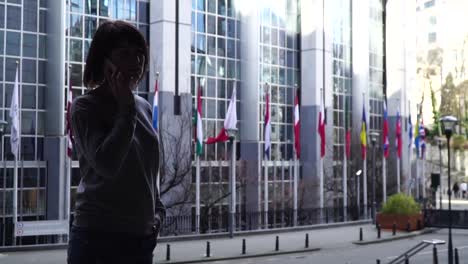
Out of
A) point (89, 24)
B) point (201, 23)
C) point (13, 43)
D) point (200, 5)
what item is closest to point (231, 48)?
point (201, 23)

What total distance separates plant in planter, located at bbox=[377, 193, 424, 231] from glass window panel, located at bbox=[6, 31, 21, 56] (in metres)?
24.1

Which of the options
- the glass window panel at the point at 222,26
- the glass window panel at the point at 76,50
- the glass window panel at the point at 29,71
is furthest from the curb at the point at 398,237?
the glass window panel at the point at 29,71

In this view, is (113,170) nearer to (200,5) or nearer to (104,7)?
(104,7)

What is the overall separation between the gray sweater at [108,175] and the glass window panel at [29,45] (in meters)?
39.9

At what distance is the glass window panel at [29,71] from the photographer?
4016 cm

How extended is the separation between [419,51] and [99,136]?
332 feet

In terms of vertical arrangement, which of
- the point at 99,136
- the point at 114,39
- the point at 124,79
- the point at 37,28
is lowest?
the point at 99,136

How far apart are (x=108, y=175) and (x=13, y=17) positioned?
131 feet

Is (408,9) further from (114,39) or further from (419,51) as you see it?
(114,39)

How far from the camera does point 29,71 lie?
40406 mm

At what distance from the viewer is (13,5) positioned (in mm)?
39188

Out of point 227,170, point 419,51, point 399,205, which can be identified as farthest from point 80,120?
point 419,51

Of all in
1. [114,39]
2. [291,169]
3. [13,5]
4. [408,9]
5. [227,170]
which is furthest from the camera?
[408,9]

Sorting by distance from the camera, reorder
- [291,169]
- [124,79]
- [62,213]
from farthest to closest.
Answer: [291,169] → [62,213] → [124,79]
